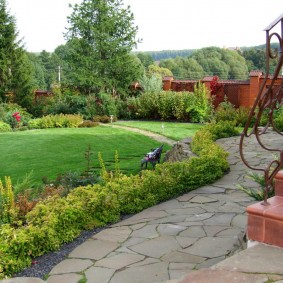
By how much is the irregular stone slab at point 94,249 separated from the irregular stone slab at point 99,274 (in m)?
0.23

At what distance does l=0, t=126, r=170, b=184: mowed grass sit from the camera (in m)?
7.69

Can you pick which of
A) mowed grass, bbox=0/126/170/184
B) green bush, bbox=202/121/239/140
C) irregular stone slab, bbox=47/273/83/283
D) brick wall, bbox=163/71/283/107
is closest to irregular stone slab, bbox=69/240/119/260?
irregular stone slab, bbox=47/273/83/283

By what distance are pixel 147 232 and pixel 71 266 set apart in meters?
0.91

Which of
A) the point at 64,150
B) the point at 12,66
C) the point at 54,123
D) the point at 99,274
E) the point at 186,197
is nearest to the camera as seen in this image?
the point at 99,274

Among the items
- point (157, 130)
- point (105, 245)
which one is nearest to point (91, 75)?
point (157, 130)

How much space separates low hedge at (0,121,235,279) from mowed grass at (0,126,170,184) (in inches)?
69.5

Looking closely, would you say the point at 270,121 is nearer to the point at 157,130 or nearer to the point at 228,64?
the point at 157,130

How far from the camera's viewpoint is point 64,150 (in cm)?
966

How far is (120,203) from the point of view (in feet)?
14.9

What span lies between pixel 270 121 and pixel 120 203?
222 cm

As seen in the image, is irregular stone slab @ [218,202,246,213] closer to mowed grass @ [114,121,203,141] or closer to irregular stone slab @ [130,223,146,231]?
irregular stone slab @ [130,223,146,231]

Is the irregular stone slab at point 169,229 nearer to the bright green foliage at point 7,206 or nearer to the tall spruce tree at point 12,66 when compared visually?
the bright green foliage at point 7,206

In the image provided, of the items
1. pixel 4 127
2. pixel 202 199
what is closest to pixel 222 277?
pixel 202 199

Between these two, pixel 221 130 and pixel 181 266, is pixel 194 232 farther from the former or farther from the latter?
pixel 221 130
